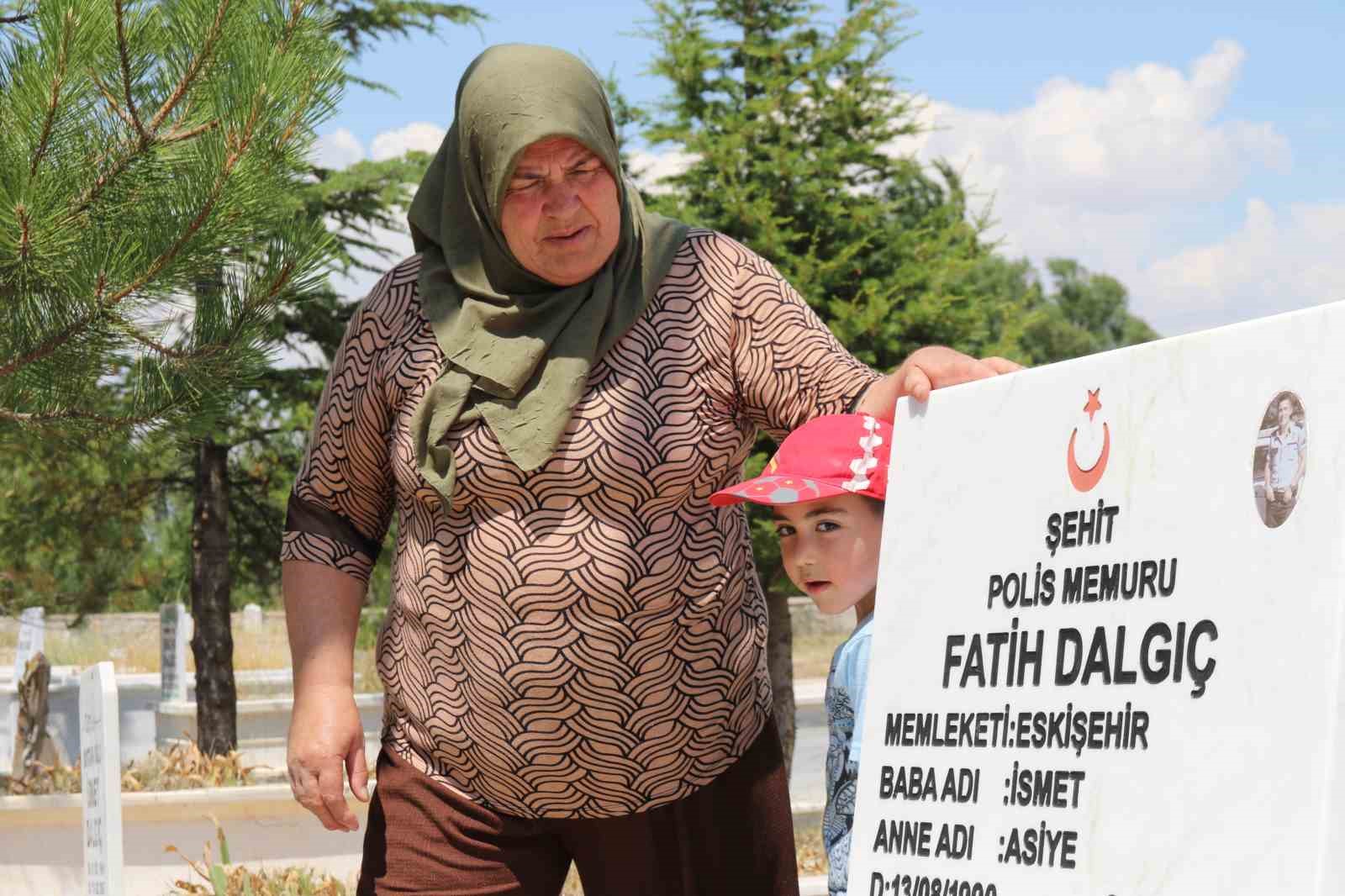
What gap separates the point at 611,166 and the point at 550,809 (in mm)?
1121

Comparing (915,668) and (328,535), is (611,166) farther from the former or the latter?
(915,668)

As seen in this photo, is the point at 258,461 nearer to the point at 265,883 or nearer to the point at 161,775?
the point at 161,775

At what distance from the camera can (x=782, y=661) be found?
9.48 m

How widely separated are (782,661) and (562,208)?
7.15 m

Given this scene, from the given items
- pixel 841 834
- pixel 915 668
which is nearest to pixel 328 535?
pixel 841 834

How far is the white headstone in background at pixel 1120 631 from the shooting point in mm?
1389

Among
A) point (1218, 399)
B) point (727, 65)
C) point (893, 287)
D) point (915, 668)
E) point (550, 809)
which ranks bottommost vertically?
point (550, 809)

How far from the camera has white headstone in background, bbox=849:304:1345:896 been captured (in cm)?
139

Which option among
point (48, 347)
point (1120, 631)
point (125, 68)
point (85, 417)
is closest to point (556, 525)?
point (1120, 631)

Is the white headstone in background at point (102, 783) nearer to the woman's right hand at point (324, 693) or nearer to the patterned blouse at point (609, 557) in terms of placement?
the woman's right hand at point (324, 693)

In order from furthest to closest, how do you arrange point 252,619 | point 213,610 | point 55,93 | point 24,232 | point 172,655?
1. point 252,619
2. point 172,655
3. point 213,610
4. point 24,232
5. point 55,93

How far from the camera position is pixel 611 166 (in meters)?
2.61

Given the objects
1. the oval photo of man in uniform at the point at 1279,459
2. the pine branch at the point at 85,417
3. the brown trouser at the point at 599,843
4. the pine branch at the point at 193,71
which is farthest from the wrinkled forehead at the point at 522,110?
the pine branch at the point at 85,417

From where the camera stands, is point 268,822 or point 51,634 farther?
point 51,634
